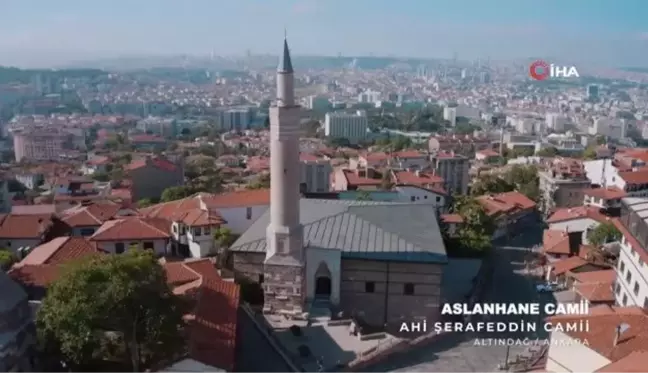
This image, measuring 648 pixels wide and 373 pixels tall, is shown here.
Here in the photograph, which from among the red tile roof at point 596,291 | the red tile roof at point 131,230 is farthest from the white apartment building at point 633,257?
the red tile roof at point 131,230

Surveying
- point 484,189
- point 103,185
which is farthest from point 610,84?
point 103,185

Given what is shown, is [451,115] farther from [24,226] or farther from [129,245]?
[129,245]

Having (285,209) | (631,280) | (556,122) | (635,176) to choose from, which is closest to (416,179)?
(635,176)

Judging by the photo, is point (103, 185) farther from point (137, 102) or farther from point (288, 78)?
point (137, 102)

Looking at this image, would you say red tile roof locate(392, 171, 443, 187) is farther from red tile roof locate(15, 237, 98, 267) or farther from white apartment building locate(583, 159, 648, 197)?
red tile roof locate(15, 237, 98, 267)

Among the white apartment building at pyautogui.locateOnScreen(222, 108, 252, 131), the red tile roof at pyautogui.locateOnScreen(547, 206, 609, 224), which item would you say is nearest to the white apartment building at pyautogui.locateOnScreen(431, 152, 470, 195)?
the red tile roof at pyautogui.locateOnScreen(547, 206, 609, 224)

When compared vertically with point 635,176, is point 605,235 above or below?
below
